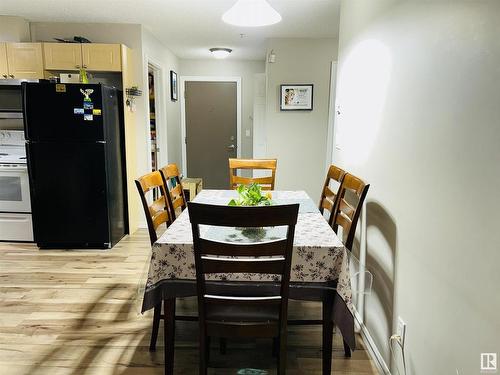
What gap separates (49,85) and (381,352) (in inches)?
138

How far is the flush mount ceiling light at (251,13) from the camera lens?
1988 mm

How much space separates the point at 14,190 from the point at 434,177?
3.90 meters

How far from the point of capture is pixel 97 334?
7.46 feet

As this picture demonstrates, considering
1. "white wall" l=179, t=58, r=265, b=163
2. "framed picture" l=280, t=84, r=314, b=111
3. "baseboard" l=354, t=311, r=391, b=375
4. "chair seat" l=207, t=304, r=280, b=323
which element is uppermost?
"white wall" l=179, t=58, r=265, b=163

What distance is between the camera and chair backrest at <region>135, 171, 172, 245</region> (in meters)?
1.90

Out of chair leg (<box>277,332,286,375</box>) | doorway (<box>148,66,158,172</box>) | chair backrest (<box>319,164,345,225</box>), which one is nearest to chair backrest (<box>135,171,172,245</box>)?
chair leg (<box>277,332,286,375</box>)

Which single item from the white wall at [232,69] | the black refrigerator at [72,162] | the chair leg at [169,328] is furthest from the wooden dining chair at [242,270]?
the white wall at [232,69]

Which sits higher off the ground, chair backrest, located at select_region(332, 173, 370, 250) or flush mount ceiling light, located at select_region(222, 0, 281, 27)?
flush mount ceiling light, located at select_region(222, 0, 281, 27)

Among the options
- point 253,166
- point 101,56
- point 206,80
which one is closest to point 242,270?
point 253,166

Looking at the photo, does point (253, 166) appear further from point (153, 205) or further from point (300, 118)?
point (300, 118)

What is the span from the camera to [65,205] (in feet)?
12.0

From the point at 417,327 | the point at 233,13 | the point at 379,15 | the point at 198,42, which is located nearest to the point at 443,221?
the point at 417,327

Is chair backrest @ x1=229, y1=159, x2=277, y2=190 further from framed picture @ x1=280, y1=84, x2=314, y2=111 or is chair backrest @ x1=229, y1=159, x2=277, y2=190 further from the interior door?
the interior door

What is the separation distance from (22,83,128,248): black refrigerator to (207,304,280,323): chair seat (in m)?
2.51
